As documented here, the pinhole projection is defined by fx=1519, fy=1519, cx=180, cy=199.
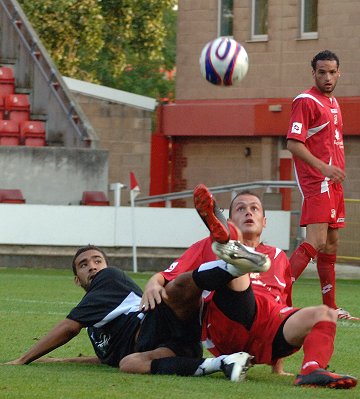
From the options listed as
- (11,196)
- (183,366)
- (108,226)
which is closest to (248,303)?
(183,366)

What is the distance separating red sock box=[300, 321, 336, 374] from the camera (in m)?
7.90

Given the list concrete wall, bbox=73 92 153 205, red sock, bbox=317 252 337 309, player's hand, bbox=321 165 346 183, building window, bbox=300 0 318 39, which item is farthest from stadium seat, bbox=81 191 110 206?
player's hand, bbox=321 165 346 183

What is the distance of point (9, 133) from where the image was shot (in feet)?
91.6

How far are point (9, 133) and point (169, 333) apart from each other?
19.6 metres

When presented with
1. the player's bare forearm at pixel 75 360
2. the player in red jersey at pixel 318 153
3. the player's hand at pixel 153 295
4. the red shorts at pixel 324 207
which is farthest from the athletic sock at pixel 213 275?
the red shorts at pixel 324 207

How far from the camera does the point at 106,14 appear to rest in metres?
42.9

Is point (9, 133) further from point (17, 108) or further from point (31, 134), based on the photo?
point (17, 108)

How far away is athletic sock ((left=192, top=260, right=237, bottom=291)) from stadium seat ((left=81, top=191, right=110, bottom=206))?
1724 centimetres

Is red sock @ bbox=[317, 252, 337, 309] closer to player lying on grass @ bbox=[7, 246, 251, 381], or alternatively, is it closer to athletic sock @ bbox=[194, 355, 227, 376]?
player lying on grass @ bbox=[7, 246, 251, 381]

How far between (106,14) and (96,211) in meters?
21.3

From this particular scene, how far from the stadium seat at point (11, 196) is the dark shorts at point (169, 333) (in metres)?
15.5

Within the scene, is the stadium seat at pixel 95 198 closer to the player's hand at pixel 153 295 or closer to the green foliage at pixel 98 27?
the green foliage at pixel 98 27

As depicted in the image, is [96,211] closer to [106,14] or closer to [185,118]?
[185,118]

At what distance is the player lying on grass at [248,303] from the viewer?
775cm
